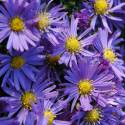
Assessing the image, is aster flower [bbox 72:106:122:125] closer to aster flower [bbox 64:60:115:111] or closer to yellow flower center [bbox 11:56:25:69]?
aster flower [bbox 64:60:115:111]

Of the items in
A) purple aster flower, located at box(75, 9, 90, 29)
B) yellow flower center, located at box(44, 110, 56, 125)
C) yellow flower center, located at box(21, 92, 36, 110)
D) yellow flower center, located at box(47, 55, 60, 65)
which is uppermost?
purple aster flower, located at box(75, 9, 90, 29)

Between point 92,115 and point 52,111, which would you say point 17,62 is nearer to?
point 52,111

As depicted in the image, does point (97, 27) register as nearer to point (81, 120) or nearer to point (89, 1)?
point (89, 1)

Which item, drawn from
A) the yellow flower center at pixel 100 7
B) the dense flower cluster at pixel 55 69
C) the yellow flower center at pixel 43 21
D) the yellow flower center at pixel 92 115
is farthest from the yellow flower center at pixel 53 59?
the yellow flower center at pixel 100 7

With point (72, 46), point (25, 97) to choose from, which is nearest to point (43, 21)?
point (72, 46)

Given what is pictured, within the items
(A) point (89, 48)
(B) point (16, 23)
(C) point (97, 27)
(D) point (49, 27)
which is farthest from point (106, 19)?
(B) point (16, 23)

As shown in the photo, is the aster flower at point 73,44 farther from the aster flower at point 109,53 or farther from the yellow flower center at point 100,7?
the yellow flower center at point 100,7

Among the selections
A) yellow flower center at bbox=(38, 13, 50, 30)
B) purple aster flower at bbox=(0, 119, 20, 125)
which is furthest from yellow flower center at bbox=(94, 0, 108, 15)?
purple aster flower at bbox=(0, 119, 20, 125)
